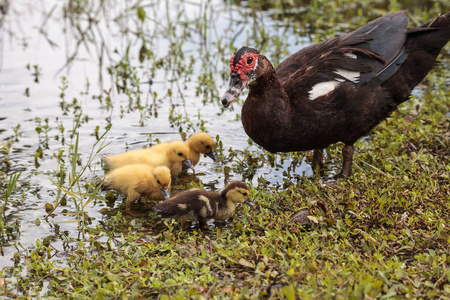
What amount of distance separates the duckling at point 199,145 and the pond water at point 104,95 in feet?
0.65

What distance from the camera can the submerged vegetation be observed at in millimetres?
4020

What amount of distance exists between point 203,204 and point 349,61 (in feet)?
6.38

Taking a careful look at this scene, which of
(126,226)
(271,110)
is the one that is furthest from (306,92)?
(126,226)

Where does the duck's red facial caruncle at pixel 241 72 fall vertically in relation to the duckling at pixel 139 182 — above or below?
above

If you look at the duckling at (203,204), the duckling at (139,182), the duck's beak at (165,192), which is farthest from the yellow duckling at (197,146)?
the duckling at (203,204)

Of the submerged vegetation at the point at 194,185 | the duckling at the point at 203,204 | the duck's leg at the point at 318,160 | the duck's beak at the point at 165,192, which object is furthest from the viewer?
the duck's leg at the point at 318,160

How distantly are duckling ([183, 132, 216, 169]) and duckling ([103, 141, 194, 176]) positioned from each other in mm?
237

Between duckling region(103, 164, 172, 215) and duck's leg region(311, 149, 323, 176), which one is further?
duck's leg region(311, 149, 323, 176)

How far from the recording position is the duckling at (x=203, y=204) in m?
4.88

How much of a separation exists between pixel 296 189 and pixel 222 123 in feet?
6.91

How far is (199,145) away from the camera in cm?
611

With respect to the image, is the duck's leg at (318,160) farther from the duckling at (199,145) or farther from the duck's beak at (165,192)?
the duck's beak at (165,192)

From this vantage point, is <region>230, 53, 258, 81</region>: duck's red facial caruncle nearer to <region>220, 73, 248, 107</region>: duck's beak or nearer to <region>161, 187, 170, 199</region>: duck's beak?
<region>220, 73, 248, 107</region>: duck's beak

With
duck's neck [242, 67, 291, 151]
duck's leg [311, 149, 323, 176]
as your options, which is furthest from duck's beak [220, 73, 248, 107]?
duck's leg [311, 149, 323, 176]
